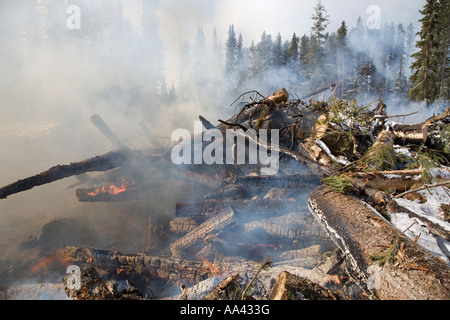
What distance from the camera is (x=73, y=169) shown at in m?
5.10

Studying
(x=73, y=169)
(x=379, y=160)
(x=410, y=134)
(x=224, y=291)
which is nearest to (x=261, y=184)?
(x=379, y=160)

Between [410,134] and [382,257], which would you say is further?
[410,134]

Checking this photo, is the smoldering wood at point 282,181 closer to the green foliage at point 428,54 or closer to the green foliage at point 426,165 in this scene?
the green foliage at point 426,165

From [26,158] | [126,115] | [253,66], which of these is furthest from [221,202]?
[253,66]

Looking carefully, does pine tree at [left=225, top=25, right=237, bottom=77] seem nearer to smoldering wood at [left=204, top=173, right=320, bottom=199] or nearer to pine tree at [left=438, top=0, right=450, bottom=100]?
pine tree at [left=438, top=0, right=450, bottom=100]

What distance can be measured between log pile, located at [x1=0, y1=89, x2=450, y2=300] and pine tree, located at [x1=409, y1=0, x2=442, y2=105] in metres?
19.2

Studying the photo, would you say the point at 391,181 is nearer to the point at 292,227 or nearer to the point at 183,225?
the point at 292,227

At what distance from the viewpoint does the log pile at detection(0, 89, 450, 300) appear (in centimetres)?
185

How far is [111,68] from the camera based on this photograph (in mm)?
17156

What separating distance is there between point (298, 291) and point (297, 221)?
222 centimetres

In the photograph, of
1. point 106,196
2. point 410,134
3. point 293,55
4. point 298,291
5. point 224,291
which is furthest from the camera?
point 293,55

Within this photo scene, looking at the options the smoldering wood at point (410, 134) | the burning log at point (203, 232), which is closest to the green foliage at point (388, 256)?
the burning log at point (203, 232)
